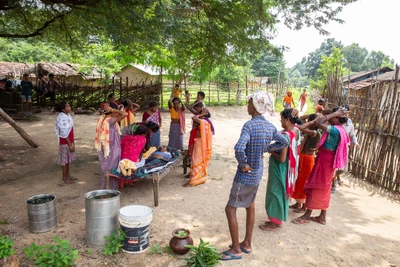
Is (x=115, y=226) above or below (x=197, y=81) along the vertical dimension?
below

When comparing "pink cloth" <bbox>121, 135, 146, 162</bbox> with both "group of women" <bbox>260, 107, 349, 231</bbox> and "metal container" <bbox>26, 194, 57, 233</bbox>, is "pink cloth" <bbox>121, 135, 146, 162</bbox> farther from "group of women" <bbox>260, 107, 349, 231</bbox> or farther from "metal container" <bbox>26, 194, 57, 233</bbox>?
"group of women" <bbox>260, 107, 349, 231</bbox>

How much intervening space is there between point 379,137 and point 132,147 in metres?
5.16

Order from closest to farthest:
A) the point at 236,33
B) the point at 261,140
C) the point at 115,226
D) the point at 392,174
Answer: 1. the point at 261,140
2. the point at 115,226
3. the point at 392,174
4. the point at 236,33

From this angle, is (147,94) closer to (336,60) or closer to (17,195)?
(17,195)

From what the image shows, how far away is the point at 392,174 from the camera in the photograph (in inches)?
227

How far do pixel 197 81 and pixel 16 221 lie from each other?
A: 1487 cm

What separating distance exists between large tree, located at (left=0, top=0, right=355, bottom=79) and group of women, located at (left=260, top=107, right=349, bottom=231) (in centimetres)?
302

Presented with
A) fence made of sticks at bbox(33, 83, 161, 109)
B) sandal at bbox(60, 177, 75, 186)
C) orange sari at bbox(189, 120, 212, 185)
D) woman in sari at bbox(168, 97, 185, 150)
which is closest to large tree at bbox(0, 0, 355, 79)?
woman in sari at bbox(168, 97, 185, 150)

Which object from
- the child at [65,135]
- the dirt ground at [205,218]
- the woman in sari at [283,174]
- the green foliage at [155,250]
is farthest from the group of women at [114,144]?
the woman in sari at [283,174]

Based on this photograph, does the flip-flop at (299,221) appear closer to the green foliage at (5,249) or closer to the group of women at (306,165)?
the group of women at (306,165)

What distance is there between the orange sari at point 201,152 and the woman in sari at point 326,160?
6.48 feet

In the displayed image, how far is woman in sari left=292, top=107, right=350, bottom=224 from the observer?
3889 millimetres

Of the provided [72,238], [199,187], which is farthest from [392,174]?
[72,238]

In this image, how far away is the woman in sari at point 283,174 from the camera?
3604 mm
